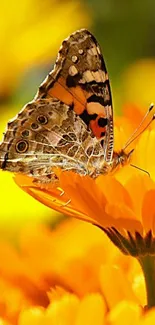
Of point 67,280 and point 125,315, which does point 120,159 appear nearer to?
point 67,280

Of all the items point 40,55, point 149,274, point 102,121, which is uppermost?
point 40,55

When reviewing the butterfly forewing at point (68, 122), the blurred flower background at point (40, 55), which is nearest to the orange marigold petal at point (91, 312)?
the butterfly forewing at point (68, 122)

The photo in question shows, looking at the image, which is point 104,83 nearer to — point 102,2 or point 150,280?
point 150,280

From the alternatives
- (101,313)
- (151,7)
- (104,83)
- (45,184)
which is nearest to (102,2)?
(151,7)

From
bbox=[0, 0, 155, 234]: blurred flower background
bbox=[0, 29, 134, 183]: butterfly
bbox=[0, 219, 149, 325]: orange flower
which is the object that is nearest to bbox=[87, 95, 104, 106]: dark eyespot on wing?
bbox=[0, 29, 134, 183]: butterfly

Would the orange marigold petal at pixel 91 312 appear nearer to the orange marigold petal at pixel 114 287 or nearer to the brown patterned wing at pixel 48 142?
the orange marigold petal at pixel 114 287

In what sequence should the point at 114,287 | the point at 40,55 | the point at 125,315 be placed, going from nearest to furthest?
→ the point at 125,315, the point at 114,287, the point at 40,55

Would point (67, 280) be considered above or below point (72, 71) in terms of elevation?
below

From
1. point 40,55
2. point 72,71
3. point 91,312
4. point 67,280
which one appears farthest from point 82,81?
point 40,55
